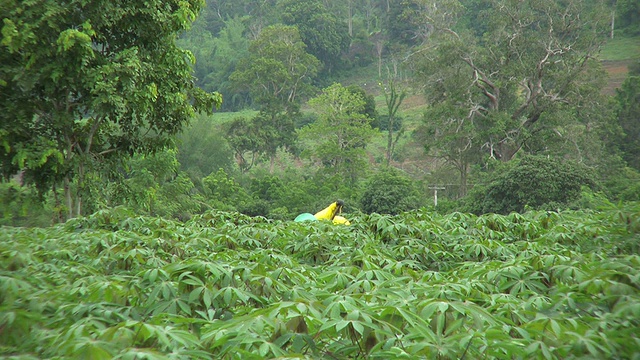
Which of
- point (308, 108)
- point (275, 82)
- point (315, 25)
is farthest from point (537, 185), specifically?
point (315, 25)

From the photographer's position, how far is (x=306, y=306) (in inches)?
68.1

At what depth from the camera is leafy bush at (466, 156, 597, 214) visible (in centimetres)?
1739

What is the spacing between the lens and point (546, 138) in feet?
76.0

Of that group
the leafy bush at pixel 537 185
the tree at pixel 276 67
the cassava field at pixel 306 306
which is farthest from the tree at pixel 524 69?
the cassava field at pixel 306 306

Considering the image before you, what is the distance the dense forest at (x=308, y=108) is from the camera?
719cm

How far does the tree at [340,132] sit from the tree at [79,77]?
813 inches

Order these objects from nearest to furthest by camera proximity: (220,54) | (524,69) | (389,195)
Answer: (389,195) < (524,69) < (220,54)

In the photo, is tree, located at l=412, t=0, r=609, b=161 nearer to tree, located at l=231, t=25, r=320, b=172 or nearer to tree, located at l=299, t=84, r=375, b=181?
tree, located at l=299, t=84, r=375, b=181

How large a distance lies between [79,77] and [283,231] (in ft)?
14.0

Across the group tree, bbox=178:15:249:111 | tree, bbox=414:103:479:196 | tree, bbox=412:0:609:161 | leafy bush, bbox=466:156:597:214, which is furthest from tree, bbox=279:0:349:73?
leafy bush, bbox=466:156:597:214

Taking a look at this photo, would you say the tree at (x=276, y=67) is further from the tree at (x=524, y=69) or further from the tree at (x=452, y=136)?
the tree at (x=524, y=69)

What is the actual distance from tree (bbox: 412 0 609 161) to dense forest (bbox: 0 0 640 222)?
0.22 feet

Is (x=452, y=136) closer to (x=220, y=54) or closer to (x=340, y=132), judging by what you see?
(x=340, y=132)

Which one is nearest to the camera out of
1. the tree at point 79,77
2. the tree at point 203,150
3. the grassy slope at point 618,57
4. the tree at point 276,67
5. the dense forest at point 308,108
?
the tree at point 79,77
